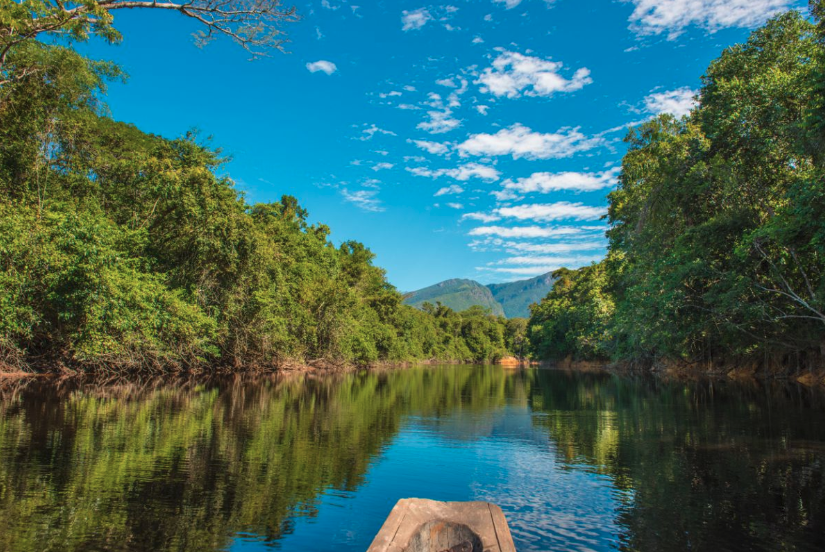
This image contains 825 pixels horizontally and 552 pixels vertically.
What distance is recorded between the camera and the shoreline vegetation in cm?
1838

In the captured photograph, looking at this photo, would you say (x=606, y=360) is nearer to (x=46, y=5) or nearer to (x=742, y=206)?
(x=742, y=206)

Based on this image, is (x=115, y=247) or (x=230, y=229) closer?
(x=115, y=247)

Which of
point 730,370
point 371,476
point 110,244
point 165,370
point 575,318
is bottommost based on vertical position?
point 730,370

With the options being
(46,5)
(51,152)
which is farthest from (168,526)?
(51,152)

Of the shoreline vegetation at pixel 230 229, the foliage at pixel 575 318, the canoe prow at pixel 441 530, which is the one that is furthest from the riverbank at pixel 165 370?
the foliage at pixel 575 318

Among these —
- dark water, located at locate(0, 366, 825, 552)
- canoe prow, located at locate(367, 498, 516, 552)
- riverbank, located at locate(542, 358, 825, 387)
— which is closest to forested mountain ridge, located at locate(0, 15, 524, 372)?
dark water, located at locate(0, 366, 825, 552)

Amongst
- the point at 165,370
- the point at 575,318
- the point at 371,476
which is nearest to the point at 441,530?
the point at 371,476

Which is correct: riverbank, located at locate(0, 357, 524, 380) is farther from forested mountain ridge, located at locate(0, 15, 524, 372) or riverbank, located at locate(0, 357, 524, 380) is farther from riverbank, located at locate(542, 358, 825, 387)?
riverbank, located at locate(542, 358, 825, 387)

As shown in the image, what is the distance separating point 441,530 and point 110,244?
21.9 m

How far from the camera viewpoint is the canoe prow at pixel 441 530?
3.95 meters

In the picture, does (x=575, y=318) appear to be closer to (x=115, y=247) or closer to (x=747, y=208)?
(x=747, y=208)

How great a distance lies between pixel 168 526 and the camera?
5.61 m

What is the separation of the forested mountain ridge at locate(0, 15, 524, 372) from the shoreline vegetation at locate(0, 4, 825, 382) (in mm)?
95

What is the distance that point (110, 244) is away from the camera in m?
21.1
